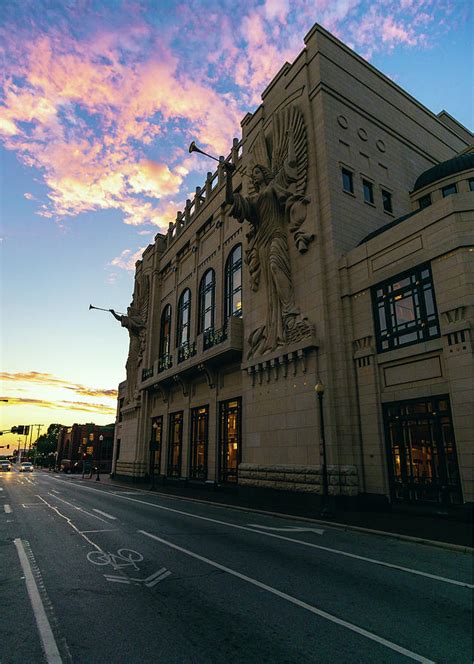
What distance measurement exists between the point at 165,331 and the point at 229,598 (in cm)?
3378

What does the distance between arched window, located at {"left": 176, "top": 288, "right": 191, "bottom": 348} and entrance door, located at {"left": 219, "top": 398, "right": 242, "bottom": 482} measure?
9.95 meters

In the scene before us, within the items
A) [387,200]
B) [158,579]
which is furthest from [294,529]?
[387,200]

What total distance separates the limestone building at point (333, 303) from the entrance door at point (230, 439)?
124mm

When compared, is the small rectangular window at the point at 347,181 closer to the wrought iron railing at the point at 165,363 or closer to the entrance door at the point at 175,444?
the wrought iron railing at the point at 165,363

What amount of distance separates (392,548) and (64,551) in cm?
794

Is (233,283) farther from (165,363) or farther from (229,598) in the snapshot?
(229,598)

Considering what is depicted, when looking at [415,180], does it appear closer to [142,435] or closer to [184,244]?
[184,244]

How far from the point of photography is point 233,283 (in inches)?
1103

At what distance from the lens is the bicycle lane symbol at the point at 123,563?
6.78 metres

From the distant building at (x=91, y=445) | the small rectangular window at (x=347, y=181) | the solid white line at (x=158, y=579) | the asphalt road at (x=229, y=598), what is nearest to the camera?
the asphalt road at (x=229, y=598)

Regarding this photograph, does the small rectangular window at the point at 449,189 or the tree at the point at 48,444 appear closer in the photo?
the small rectangular window at the point at 449,189

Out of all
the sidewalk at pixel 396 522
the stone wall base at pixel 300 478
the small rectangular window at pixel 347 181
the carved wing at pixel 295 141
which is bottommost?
the sidewalk at pixel 396 522

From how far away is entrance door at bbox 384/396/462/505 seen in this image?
13.8 meters

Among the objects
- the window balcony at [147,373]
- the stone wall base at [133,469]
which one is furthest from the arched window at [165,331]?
the stone wall base at [133,469]
